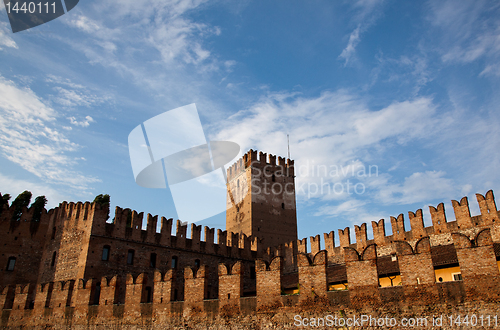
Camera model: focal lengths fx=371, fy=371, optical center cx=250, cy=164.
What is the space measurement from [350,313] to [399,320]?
1.51 meters

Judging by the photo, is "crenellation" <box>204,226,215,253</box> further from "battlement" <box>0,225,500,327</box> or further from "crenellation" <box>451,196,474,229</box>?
"crenellation" <box>451,196,474,229</box>

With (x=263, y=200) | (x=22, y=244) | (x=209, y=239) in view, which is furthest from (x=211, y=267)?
(x=22, y=244)

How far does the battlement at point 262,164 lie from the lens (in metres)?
38.2

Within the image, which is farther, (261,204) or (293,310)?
(261,204)

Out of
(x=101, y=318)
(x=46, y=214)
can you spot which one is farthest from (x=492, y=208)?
(x=46, y=214)

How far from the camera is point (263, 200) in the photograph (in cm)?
3672

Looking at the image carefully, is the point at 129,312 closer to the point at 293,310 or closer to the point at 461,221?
the point at 293,310

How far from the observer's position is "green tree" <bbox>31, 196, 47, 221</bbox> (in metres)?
27.6

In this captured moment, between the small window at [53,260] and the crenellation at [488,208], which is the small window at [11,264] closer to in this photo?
the small window at [53,260]

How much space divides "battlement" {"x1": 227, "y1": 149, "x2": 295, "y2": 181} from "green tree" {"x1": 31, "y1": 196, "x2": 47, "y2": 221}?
18.3m

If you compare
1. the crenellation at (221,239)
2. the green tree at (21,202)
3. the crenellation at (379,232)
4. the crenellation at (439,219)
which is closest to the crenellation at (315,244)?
the crenellation at (379,232)

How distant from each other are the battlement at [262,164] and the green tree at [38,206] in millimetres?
18320

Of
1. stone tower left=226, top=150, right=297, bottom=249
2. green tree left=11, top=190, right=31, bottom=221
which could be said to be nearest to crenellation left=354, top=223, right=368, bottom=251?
stone tower left=226, top=150, right=297, bottom=249

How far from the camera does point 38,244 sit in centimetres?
2553
